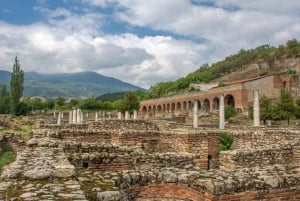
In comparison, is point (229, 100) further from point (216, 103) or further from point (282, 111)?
point (282, 111)

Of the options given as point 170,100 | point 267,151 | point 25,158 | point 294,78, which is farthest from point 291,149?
point 170,100

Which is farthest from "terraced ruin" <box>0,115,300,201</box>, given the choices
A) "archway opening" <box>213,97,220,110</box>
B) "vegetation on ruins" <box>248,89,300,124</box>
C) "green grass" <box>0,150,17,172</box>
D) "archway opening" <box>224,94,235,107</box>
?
"archway opening" <box>213,97,220,110</box>

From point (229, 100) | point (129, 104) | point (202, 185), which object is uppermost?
point (229, 100)

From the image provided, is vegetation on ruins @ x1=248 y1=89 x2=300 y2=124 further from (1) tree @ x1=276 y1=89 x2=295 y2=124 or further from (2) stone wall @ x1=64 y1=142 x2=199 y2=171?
(2) stone wall @ x1=64 y1=142 x2=199 y2=171

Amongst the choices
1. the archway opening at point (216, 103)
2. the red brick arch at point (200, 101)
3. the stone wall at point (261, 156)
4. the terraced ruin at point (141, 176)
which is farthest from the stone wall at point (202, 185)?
the archway opening at point (216, 103)

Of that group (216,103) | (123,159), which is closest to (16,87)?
(216,103)

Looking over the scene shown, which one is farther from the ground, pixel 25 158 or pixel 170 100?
pixel 170 100

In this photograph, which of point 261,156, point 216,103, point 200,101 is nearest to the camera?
point 261,156

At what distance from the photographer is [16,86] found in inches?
2835

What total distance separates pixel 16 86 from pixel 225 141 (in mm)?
68543

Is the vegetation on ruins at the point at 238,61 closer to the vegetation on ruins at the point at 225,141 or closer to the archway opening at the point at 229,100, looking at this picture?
the archway opening at the point at 229,100

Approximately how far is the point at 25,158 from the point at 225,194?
3.41 m

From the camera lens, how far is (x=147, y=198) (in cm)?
467

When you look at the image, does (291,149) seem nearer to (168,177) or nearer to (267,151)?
(267,151)
